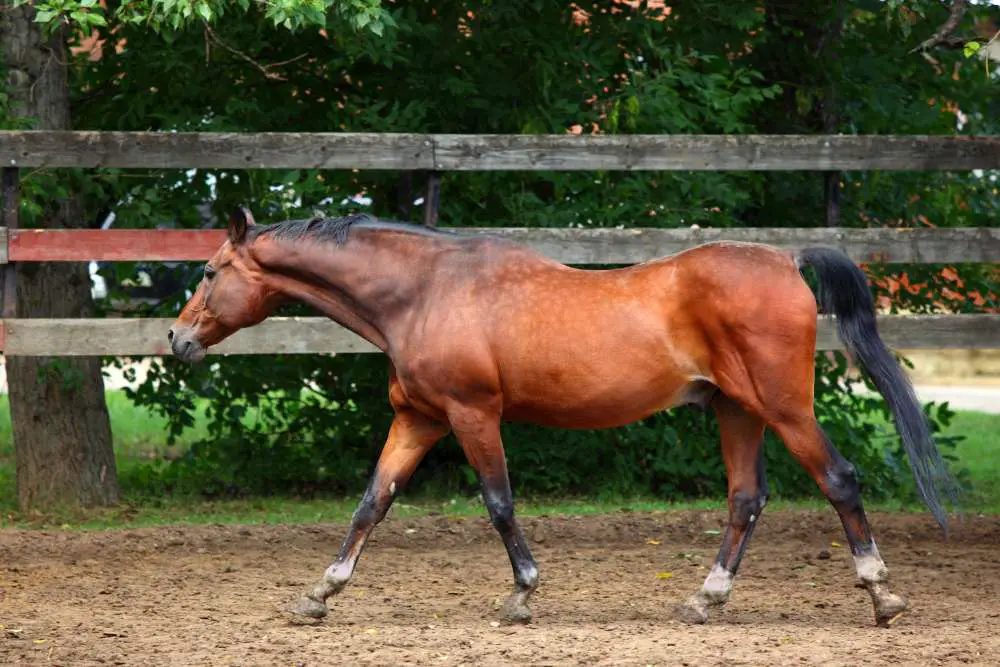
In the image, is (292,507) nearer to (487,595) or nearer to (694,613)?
(487,595)

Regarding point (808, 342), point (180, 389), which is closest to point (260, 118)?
point (180, 389)

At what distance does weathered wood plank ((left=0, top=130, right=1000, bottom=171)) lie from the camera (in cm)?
809

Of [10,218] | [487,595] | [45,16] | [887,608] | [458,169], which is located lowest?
[487,595]

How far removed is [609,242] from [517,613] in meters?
2.76

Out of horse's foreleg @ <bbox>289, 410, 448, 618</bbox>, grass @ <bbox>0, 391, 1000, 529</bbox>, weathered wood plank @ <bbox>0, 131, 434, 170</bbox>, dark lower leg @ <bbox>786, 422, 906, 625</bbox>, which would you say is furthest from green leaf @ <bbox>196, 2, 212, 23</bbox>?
A: dark lower leg @ <bbox>786, 422, 906, 625</bbox>

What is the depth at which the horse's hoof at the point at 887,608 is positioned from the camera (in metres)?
6.07

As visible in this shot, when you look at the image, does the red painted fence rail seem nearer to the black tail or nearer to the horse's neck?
the horse's neck

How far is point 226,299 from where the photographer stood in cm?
654

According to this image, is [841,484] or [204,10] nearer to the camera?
[841,484]

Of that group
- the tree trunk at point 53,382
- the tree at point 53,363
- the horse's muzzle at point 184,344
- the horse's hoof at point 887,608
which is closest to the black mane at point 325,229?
the horse's muzzle at point 184,344

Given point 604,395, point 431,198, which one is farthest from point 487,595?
point 431,198

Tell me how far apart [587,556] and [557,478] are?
2192 millimetres

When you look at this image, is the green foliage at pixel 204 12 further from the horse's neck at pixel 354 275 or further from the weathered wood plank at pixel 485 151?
the horse's neck at pixel 354 275

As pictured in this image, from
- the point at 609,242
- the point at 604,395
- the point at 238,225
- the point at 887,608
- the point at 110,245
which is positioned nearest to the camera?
the point at 887,608
